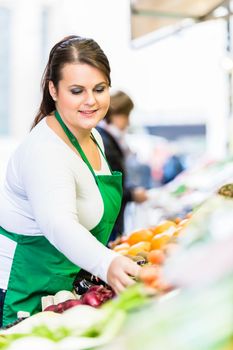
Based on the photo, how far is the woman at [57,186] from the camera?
1.75m

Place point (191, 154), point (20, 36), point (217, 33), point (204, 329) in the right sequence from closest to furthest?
point (204, 329) → point (20, 36) → point (191, 154) → point (217, 33)

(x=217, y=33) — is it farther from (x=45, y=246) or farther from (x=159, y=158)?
(x=45, y=246)

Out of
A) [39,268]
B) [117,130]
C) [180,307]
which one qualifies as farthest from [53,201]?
[117,130]

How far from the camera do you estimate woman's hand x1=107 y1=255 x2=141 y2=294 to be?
59.1 inches

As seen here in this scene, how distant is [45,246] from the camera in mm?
2029

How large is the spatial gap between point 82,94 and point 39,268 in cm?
53

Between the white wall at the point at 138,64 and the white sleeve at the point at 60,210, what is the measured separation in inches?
261

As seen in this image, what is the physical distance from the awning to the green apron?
8.88ft

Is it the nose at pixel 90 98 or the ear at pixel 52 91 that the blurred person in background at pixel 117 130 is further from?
the nose at pixel 90 98

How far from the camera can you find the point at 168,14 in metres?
4.68

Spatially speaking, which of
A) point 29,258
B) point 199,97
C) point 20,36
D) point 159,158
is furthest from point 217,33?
point 29,258

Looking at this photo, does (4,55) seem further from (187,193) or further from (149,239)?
(149,239)

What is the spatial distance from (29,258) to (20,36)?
6672 millimetres

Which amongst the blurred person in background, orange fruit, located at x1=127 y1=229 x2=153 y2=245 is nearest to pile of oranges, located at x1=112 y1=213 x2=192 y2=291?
orange fruit, located at x1=127 y1=229 x2=153 y2=245
